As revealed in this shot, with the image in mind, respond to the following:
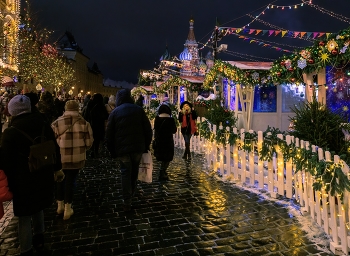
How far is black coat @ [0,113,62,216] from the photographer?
3.35 meters

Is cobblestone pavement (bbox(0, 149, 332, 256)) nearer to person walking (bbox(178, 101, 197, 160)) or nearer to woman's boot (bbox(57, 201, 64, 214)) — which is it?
woman's boot (bbox(57, 201, 64, 214))

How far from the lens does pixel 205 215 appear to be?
4.96 metres

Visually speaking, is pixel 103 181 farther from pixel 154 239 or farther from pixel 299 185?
pixel 299 185

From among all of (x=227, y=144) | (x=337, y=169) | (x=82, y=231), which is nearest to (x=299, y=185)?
(x=337, y=169)

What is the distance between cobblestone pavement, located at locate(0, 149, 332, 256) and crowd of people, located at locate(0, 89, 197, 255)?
32cm

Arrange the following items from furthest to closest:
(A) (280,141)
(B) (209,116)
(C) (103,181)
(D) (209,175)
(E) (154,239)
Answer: (B) (209,116) < (D) (209,175) < (C) (103,181) < (A) (280,141) < (E) (154,239)

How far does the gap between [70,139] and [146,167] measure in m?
1.46

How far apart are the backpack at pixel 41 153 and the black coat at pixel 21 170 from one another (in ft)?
0.24

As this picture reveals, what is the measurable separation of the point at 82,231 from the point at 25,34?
2386 cm

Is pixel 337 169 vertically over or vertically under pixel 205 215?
over

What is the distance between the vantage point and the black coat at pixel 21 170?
3.35m

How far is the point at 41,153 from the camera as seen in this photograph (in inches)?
135

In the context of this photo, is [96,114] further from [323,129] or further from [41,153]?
[323,129]

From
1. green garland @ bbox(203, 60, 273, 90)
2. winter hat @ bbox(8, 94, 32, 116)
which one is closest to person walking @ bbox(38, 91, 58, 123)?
winter hat @ bbox(8, 94, 32, 116)
